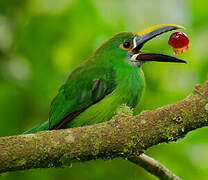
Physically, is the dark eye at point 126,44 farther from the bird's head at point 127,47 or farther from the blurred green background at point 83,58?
the blurred green background at point 83,58

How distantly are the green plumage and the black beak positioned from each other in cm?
9

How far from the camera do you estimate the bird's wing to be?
3787mm

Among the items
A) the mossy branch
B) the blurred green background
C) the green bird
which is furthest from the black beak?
the mossy branch

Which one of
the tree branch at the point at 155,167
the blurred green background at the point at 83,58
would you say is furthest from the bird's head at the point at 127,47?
the tree branch at the point at 155,167

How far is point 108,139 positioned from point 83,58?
205 centimetres

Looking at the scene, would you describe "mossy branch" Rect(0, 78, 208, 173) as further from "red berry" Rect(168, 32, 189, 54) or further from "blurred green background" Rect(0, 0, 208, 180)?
"blurred green background" Rect(0, 0, 208, 180)

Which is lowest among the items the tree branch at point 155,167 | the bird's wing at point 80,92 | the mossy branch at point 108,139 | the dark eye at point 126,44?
the tree branch at point 155,167

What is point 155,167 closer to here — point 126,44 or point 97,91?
point 97,91

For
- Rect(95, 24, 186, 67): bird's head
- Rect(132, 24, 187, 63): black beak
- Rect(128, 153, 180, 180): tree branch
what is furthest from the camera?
Rect(95, 24, 186, 67): bird's head

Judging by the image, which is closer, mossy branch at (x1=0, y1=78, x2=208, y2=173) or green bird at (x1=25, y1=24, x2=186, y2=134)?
mossy branch at (x1=0, y1=78, x2=208, y2=173)

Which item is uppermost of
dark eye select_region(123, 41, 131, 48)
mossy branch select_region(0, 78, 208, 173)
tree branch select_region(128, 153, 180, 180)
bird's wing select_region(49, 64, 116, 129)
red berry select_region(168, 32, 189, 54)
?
red berry select_region(168, 32, 189, 54)

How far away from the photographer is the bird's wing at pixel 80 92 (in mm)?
3787

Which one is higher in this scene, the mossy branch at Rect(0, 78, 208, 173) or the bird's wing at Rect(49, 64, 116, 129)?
the mossy branch at Rect(0, 78, 208, 173)

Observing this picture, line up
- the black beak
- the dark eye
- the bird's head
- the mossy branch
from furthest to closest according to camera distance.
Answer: the dark eye, the bird's head, the black beak, the mossy branch
